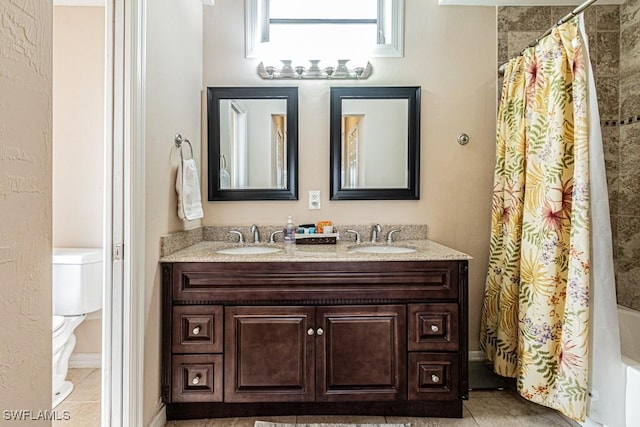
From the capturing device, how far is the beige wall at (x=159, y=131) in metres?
1.67

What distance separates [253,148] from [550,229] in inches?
67.2

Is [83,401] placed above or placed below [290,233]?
below

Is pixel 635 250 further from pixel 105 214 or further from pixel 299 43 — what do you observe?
pixel 105 214

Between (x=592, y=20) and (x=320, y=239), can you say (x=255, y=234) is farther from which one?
(x=592, y=20)

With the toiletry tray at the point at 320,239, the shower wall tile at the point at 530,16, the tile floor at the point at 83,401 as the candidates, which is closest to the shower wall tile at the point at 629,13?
the shower wall tile at the point at 530,16

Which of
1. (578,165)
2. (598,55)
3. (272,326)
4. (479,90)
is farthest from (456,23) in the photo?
(272,326)

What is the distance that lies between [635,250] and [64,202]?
3572 mm

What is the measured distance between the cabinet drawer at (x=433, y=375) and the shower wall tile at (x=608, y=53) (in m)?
2.04

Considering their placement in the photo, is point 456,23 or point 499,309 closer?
point 499,309

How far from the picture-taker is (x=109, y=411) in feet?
5.00

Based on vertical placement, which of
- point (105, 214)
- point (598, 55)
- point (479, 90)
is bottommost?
point (105, 214)

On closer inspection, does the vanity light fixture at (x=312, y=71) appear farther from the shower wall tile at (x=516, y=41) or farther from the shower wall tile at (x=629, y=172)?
the shower wall tile at (x=629, y=172)

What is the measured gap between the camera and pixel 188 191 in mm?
2014

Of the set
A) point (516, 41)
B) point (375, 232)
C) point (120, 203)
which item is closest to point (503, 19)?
point (516, 41)
